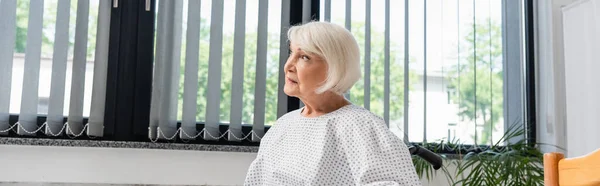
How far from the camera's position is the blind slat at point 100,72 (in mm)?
2600

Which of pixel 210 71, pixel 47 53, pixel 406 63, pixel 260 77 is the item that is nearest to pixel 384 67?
pixel 406 63

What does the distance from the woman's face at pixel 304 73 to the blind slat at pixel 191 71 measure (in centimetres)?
137

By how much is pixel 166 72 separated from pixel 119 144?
359mm

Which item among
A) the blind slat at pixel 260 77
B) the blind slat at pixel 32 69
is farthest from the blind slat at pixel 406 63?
the blind slat at pixel 32 69

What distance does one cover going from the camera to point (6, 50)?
2529 millimetres

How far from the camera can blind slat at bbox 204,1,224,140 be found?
2737 mm

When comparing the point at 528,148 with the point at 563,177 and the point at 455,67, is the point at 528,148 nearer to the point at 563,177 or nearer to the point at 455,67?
the point at 455,67

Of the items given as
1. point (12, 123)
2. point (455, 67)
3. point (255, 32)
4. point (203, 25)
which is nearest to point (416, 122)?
point (455, 67)

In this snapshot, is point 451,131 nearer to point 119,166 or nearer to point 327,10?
point 327,10

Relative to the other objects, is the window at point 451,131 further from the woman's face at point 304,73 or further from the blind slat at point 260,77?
the woman's face at point 304,73

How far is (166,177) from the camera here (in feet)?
8.72

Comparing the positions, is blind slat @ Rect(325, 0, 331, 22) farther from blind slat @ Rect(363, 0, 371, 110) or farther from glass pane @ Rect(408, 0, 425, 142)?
glass pane @ Rect(408, 0, 425, 142)

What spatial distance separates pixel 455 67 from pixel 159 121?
4.69ft

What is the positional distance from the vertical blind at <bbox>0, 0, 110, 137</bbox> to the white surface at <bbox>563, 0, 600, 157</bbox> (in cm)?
208
